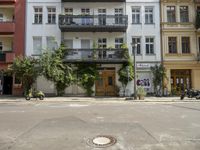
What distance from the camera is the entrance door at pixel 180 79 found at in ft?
108

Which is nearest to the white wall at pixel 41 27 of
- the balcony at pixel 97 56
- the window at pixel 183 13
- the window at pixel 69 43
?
the window at pixel 69 43

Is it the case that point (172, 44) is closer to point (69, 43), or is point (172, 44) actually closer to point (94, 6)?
point (94, 6)

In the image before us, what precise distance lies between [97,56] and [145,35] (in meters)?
6.57

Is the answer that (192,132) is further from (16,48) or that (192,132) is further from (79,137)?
(16,48)

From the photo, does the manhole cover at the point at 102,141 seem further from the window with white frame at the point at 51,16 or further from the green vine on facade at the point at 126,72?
the window with white frame at the point at 51,16

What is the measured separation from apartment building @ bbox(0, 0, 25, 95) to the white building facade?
34.5 inches

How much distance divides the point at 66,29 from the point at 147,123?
22.9 m

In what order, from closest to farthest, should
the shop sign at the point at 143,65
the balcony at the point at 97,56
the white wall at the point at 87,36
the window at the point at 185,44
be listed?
the balcony at the point at 97,56 < the shop sign at the point at 143,65 < the white wall at the point at 87,36 < the window at the point at 185,44

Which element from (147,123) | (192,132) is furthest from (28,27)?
(192,132)

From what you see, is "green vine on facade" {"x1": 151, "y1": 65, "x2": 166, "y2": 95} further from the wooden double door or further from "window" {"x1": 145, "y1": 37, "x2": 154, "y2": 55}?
the wooden double door

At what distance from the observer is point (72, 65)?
105ft

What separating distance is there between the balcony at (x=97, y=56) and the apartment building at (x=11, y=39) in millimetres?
6014

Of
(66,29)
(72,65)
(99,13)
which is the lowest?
(72,65)

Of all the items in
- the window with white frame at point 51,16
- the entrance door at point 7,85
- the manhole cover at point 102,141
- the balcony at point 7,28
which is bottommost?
the manhole cover at point 102,141
